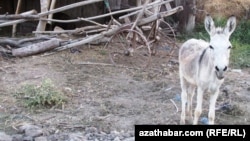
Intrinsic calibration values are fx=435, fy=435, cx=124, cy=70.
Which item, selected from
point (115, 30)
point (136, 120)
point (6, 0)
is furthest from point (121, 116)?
point (6, 0)

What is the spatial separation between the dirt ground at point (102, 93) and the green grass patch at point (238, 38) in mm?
1059

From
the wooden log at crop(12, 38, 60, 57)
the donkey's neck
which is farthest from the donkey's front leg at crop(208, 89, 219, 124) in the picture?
the wooden log at crop(12, 38, 60, 57)

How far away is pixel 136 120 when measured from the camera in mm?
6262

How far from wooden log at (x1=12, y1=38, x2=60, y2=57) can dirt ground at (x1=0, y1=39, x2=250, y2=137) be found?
165 millimetres

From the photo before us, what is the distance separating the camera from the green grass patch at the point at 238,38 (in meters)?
10.6

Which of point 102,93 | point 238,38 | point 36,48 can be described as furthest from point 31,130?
point 238,38

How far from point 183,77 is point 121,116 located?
1163mm

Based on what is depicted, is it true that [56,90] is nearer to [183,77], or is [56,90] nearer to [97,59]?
[183,77]

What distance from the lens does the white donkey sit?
15.6 feet

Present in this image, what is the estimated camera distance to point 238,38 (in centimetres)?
1263

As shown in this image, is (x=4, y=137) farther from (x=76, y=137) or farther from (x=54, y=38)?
(x=54, y=38)

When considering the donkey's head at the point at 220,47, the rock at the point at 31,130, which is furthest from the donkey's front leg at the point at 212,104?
the rock at the point at 31,130

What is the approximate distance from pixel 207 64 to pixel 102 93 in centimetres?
277

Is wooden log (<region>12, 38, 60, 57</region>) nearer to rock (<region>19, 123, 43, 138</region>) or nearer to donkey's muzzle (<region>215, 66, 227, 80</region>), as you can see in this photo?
rock (<region>19, 123, 43, 138</region>)
